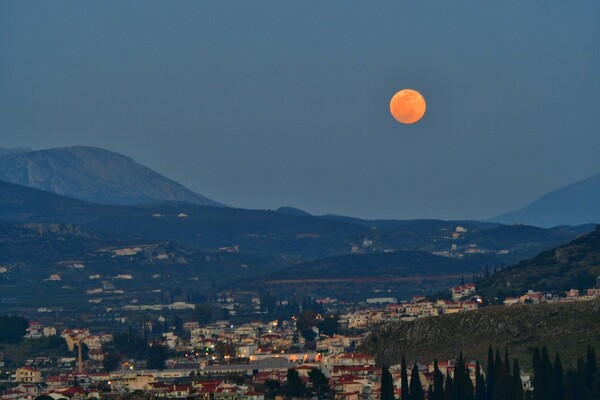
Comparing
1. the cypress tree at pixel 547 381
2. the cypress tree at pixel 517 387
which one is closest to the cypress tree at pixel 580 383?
the cypress tree at pixel 547 381

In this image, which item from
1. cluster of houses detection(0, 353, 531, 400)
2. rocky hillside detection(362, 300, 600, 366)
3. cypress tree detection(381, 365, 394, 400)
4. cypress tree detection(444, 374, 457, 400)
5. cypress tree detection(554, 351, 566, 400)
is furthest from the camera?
rocky hillside detection(362, 300, 600, 366)

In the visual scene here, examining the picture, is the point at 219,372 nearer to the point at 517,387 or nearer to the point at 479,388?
the point at 479,388

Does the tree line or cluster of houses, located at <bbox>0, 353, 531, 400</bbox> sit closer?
the tree line

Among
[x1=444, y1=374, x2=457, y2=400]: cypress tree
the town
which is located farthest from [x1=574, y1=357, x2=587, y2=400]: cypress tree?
[x1=444, y1=374, x2=457, y2=400]: cypress tree

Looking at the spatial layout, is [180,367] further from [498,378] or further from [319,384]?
[498,378]

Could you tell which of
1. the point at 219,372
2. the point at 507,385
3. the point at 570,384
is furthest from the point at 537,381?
the point at 219,372

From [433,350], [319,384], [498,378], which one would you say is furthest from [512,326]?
[498,378]

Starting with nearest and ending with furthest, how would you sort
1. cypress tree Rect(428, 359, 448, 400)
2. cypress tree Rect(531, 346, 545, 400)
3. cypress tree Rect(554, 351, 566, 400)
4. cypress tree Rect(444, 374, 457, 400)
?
cypress tree Rect(531, 346, 545, 400) < cypress tree Rect(444, 374, 457, 400) < cypress tree Rect(554, 351, 566, 400) < cypress tree Rect(428, 359, 448, 400)

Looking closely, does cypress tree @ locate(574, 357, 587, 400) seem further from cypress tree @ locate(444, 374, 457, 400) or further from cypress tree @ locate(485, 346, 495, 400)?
cypress tree @ locate(444, 374, 457, 400)
